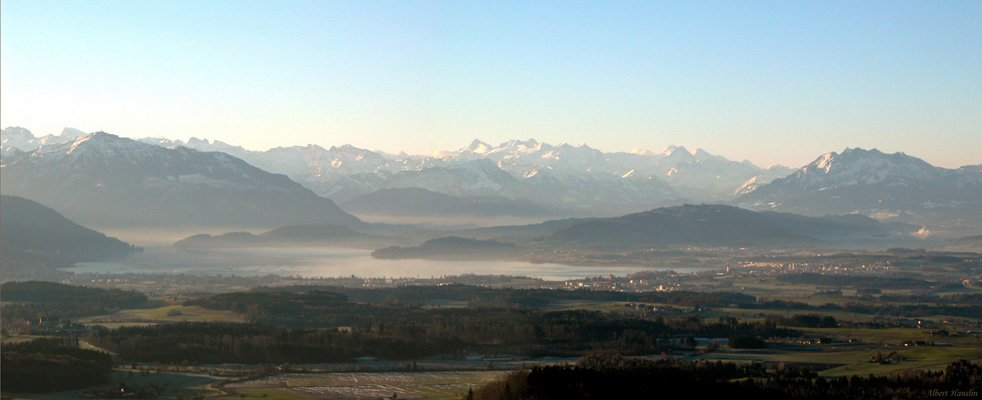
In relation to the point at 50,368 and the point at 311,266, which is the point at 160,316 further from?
the point at 311,266

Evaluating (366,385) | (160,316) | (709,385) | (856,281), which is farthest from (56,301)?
(856,281)

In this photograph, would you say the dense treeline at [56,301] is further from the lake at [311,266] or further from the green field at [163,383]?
the lake at [311,266]

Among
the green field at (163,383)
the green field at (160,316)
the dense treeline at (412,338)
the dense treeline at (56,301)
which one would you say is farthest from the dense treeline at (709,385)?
the dense treeline at (56,301)

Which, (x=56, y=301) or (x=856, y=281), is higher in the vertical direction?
(x=56, y=301)

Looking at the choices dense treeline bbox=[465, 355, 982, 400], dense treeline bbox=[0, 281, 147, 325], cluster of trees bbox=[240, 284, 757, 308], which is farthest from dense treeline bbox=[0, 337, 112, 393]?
cluster of trees bbox=[240, 284, 757, 308]

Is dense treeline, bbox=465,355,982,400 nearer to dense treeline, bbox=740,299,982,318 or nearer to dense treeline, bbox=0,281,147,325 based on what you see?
dense treeline, bbox=740,299,982,318

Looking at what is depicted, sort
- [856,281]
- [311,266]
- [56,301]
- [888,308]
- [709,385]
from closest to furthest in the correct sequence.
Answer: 1. [709,385]
2. [56,301]
3. [888,308]
4. [856,281]
5. [311,266]

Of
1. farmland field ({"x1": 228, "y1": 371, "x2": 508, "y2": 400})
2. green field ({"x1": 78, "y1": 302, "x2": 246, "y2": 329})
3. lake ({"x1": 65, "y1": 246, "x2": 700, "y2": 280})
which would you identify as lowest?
farmland field ({"x1": 228, "y1": 371, "x2": 508, "y2": 400})
